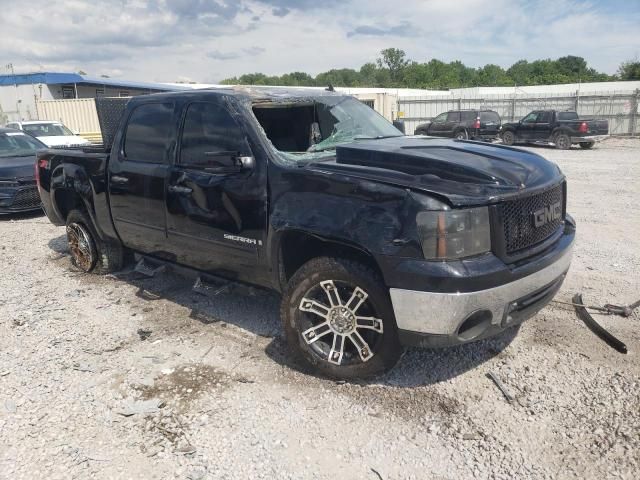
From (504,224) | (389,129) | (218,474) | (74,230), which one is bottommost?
(218,474)

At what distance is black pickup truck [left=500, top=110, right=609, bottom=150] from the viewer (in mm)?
19891

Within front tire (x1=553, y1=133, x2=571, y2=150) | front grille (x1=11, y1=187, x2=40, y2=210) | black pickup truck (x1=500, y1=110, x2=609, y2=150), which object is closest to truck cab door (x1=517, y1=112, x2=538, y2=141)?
black pickup truck (x1=500, y1=110, x2=609, y2=150)

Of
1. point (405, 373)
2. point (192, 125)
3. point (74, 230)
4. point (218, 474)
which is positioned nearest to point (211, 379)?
point (218, 474)

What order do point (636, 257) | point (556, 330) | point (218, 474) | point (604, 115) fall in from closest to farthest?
point (218, 474), point (556, 330), point (636, 257), point (604, 115)

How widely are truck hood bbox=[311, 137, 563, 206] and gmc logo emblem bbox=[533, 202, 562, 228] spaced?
16 cm

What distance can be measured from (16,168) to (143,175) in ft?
20.0

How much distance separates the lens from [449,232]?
284 cm

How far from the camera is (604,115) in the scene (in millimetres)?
25625

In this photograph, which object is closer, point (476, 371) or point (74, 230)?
point (476, 371)

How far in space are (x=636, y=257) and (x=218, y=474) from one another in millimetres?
5237

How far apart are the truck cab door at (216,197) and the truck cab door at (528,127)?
20.1m

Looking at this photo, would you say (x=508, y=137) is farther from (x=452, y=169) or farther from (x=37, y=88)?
(x=37, y=88)

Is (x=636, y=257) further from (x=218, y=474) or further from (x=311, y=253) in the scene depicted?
(x=218, y=474)

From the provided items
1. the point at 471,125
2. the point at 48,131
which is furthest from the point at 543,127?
the point at 48,131
